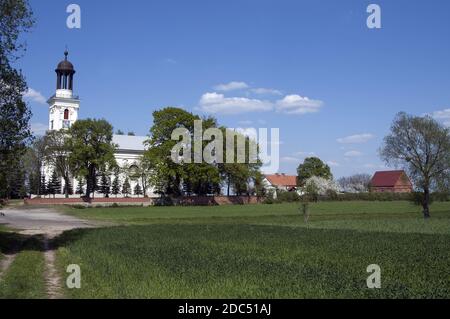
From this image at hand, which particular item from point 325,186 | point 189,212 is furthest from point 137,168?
point 325,186

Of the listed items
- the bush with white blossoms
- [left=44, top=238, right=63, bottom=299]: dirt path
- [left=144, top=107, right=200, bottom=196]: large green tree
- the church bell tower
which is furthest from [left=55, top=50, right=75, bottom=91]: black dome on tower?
[left=44, top=238, right=63, bottom=299]: dirt path

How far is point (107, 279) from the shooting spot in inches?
560

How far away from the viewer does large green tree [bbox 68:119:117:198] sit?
86.2 meters

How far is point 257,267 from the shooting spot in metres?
16.3

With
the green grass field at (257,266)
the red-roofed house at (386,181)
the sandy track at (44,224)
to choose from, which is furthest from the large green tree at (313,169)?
the green grass field at (257,266)

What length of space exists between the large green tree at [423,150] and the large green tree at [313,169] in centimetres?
8299

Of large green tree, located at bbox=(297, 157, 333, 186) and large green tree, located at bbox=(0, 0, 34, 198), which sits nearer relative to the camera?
large green tree, located at bbox=(0, 0, 34, 198)

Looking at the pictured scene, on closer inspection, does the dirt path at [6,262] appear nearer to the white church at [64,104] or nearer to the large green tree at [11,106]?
the large green tree at [11,106]

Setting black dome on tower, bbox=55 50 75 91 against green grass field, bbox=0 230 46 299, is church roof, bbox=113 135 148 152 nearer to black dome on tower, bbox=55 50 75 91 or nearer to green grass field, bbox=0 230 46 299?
black dome on tower, bbox=55 50 75 91

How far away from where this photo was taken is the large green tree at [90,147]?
283 feet

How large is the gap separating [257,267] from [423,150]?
45899 mm

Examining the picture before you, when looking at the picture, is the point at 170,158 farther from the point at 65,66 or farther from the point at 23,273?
the point at 23,273

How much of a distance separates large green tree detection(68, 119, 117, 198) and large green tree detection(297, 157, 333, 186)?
67.1 meters
